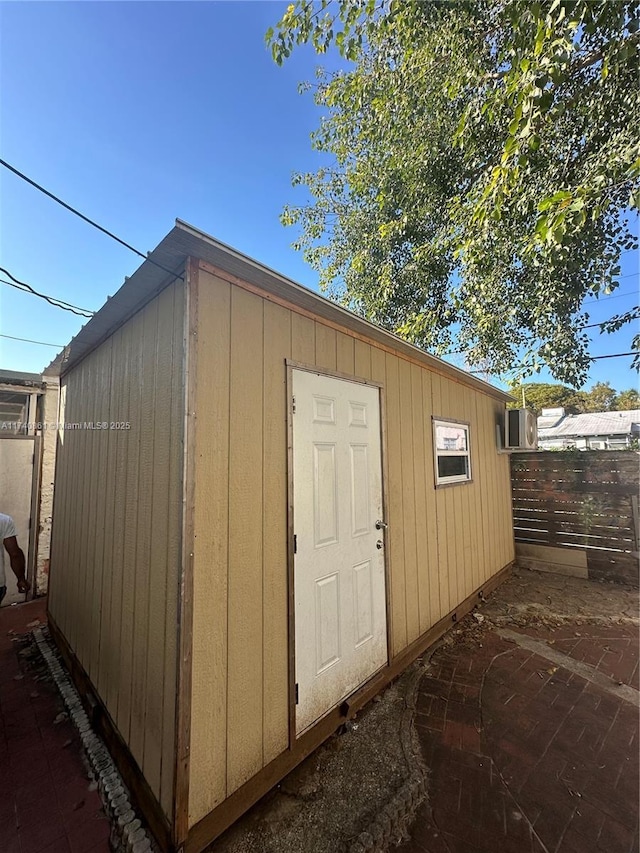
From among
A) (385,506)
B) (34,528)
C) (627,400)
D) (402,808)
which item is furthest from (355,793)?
(627,400)

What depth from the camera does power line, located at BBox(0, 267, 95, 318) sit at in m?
2.30

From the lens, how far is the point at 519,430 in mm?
5086

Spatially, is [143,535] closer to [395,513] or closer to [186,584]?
[186,584]

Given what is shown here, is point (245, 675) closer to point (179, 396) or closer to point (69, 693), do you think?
point (179, 396)

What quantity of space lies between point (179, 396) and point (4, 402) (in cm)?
430

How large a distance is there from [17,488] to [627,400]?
31.8 metres

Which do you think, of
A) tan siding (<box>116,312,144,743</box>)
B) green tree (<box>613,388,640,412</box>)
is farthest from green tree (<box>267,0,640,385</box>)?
green tree (<box>613,388,640,412</box>)

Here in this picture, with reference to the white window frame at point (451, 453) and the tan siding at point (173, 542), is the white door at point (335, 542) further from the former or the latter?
the white window frame at point (451, 453)

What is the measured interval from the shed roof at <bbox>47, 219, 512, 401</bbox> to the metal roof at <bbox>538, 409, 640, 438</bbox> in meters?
15.5

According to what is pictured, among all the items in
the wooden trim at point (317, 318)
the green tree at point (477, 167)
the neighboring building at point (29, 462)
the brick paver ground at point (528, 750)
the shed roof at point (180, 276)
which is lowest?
the brick paver ground at point (528, 750)

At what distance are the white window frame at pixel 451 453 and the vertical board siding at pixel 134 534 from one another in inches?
104

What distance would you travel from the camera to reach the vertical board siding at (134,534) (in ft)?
5.13

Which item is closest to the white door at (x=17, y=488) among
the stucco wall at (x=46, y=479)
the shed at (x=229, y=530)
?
the stucco wall at (x=46, y=479)

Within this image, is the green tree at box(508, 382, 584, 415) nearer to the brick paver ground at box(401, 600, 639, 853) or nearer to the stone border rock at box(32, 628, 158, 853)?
the brick paver ground at box(401, 600, 639, 853)
